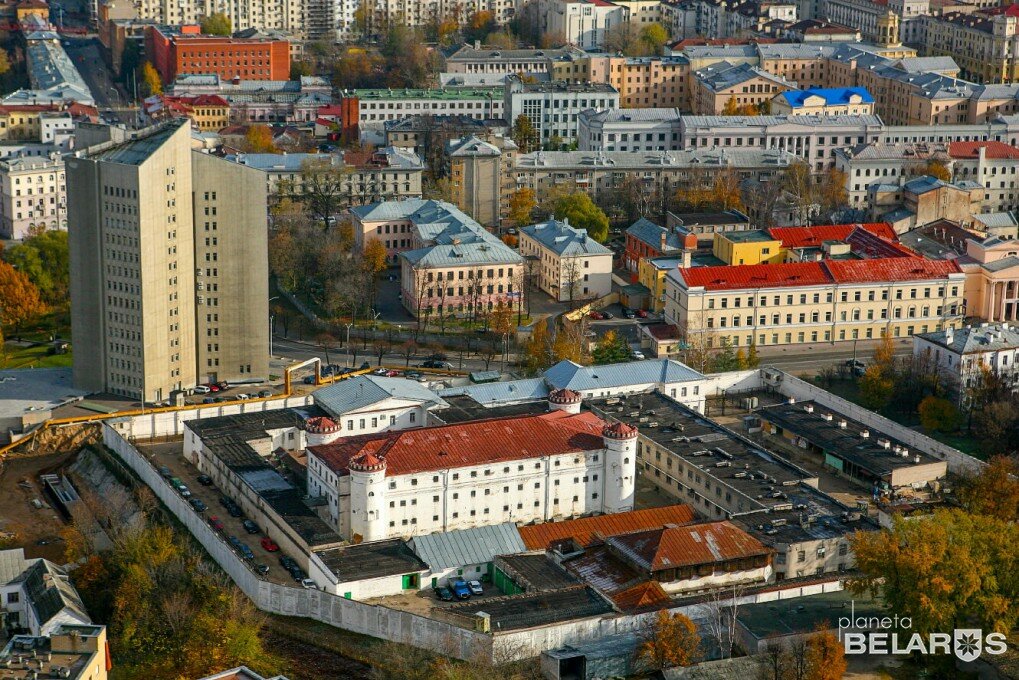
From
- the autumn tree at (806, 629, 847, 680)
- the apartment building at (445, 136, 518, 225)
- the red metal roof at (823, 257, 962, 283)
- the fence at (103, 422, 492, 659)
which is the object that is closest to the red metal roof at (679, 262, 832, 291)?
the red metal roof at (823, 257, 962, 283)

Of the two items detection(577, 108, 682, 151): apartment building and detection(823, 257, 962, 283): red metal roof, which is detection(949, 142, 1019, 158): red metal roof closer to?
detection(577, 108, 682, 151): apartment building

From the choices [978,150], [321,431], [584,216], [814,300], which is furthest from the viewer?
[978,150]

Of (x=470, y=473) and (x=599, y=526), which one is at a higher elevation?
(x=470, y=473)

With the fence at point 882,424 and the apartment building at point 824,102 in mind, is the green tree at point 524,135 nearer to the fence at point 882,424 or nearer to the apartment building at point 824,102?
the apartment building at point 824,102

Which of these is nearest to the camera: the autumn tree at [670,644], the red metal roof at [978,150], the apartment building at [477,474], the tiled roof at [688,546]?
the autumn tree at [670,644]

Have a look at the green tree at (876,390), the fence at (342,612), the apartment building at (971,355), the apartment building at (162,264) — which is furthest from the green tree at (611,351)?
the fence at (342,612)

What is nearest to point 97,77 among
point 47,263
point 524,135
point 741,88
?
point 524,135

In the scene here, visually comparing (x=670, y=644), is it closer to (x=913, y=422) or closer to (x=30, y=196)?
(x=913, y=422)

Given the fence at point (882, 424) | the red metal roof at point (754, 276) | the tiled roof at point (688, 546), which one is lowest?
the tiled roof at point (688, 546)
